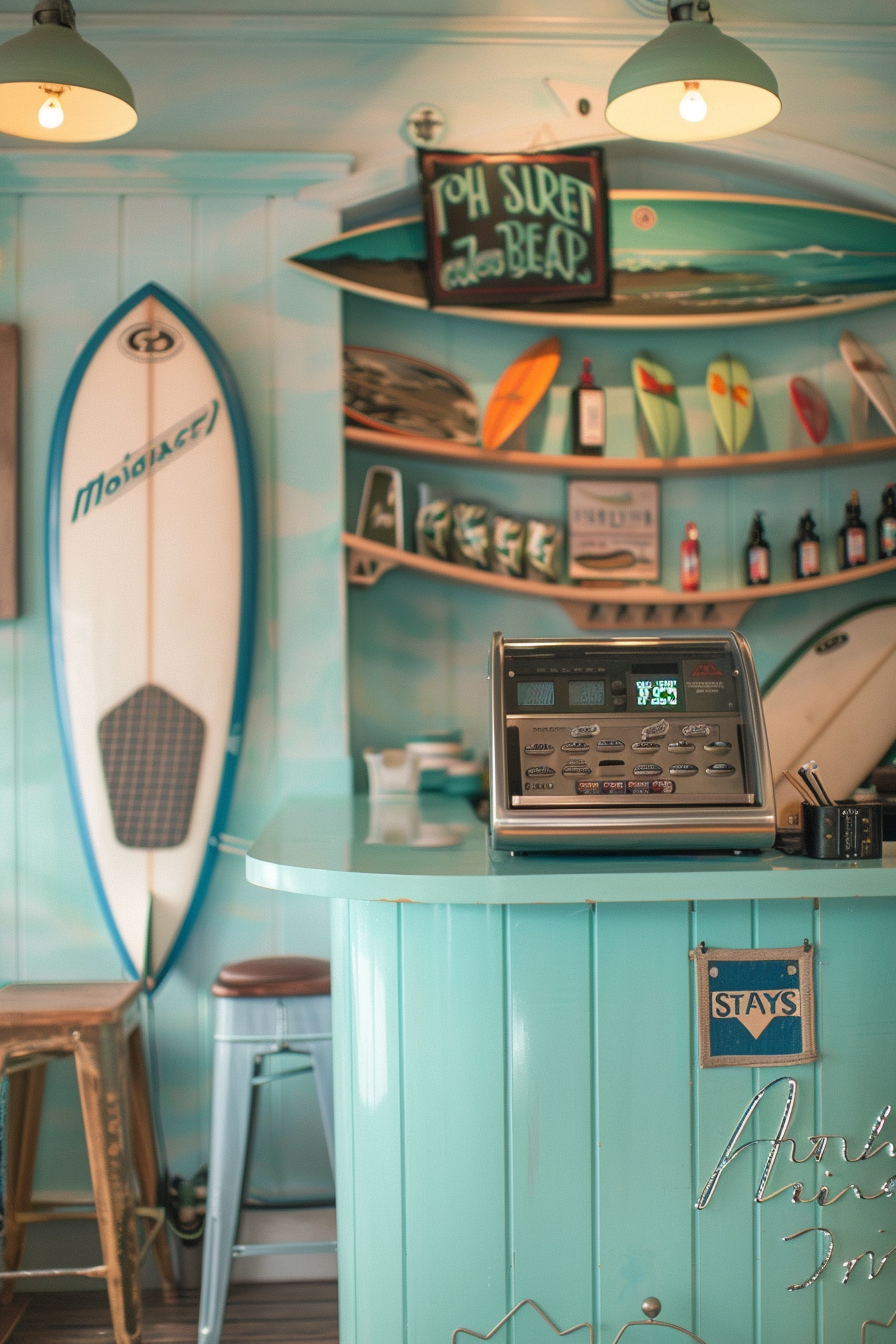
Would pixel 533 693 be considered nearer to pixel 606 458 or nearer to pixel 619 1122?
pixel 619 1122

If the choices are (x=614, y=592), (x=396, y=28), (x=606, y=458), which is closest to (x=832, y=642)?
(x=614, y=592)

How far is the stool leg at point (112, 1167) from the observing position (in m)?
2.13

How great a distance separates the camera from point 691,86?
→ 209 cm

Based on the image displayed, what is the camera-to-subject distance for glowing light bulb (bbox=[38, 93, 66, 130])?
6.86 feet

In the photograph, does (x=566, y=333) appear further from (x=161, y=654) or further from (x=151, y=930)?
(x=151, y=930)

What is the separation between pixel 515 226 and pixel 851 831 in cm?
201

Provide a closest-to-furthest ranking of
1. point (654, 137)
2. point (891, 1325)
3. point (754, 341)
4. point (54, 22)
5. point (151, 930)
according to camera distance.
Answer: point (891, 1325)
point (54, 22)
point (654, 137)
point (151, 930)
point (754, 341)

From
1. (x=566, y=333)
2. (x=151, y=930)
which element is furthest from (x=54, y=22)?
(x=151, y=930)

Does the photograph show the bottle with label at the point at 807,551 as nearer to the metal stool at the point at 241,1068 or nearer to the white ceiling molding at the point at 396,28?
the white ceiling molding at the point at 396,28

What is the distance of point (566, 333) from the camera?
313cm

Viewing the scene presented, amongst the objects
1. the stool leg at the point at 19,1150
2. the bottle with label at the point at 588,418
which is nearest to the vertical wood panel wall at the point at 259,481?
the stool leg at the point at 19,1150

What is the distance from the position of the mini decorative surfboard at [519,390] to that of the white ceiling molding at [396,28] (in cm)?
78

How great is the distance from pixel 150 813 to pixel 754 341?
6.96 ft

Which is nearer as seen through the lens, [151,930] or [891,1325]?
[891,1325]
